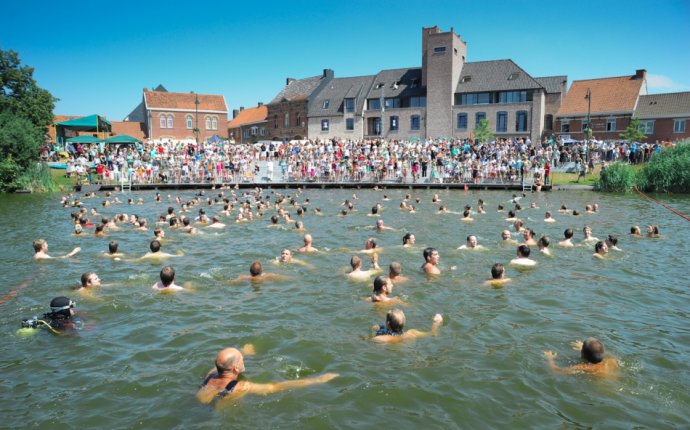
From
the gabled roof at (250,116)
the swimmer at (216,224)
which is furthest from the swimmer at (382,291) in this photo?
the gabled roof at (250,116)

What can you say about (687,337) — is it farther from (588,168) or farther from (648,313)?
(588,168)

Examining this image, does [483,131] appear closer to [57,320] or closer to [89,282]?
[89,282]

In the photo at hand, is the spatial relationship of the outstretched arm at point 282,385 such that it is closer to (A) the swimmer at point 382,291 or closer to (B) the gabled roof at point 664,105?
(A) the swimmer at point 382,291

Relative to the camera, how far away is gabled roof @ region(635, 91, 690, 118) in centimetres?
4922

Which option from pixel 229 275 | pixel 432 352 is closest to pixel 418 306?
pixel 432 352

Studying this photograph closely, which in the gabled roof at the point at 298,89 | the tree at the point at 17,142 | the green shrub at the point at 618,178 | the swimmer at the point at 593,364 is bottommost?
the swimmer at the point at 593,364

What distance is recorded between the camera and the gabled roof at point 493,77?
54625 mm

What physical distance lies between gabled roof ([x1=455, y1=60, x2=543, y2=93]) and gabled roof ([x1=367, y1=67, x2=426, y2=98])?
5173 millimetres

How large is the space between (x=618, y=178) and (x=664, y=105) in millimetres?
26631

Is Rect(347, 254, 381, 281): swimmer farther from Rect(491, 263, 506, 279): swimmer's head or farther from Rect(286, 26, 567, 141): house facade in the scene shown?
Rect(286, 26, 567, 141): house facade

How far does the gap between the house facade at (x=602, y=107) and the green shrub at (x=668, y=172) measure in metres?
20.4

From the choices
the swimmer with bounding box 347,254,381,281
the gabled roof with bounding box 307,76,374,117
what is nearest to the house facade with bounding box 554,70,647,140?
the gabled roof with bounding box 307,76,374,117

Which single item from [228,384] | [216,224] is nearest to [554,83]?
[216,224]

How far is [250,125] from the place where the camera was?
8438cm
